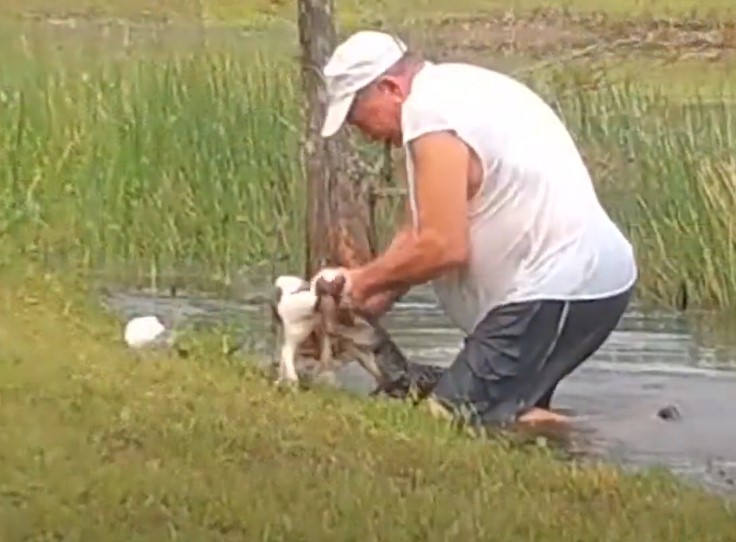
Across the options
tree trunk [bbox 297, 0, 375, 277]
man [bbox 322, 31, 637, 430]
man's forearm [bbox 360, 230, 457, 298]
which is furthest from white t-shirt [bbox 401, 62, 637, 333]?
tree trunk [bbox 297, 0, 375, 277]

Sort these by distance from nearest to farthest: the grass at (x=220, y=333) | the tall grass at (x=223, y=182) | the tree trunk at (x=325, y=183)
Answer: the grass at (x=220, y=333) → the tree trunk at (x=325, y=183) → the tall grass at (x=223, y=182)

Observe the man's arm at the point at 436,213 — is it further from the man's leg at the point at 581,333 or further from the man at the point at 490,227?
the man's leg at the point at 581,333

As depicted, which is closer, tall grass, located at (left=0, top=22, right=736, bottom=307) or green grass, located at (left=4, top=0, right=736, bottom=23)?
tall grass, located at (left=0, top=22, right=736, bottom=307)

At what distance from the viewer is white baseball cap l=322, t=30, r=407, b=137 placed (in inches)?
297

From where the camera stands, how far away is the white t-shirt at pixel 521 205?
7.63m

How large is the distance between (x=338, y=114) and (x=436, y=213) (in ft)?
1.58

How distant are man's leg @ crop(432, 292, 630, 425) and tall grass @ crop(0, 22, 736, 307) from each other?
8.66ft

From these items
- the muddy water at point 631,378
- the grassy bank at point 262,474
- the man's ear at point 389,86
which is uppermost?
the man's ear at point 389,86

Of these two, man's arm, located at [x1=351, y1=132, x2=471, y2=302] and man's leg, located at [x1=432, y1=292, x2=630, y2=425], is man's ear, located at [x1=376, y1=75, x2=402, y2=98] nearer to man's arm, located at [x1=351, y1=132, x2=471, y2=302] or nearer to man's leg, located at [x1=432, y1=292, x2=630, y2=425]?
man's arm, located at [x1=351, y1=132, x2=471, y2=302]

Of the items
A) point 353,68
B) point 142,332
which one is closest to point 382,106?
point 353,68

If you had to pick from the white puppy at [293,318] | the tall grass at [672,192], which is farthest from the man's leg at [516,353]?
the tall grass at [672,192]

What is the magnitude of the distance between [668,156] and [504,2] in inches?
515

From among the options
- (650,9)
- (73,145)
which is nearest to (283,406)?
(73,145)

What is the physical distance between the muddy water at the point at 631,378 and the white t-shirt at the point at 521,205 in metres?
0.57
